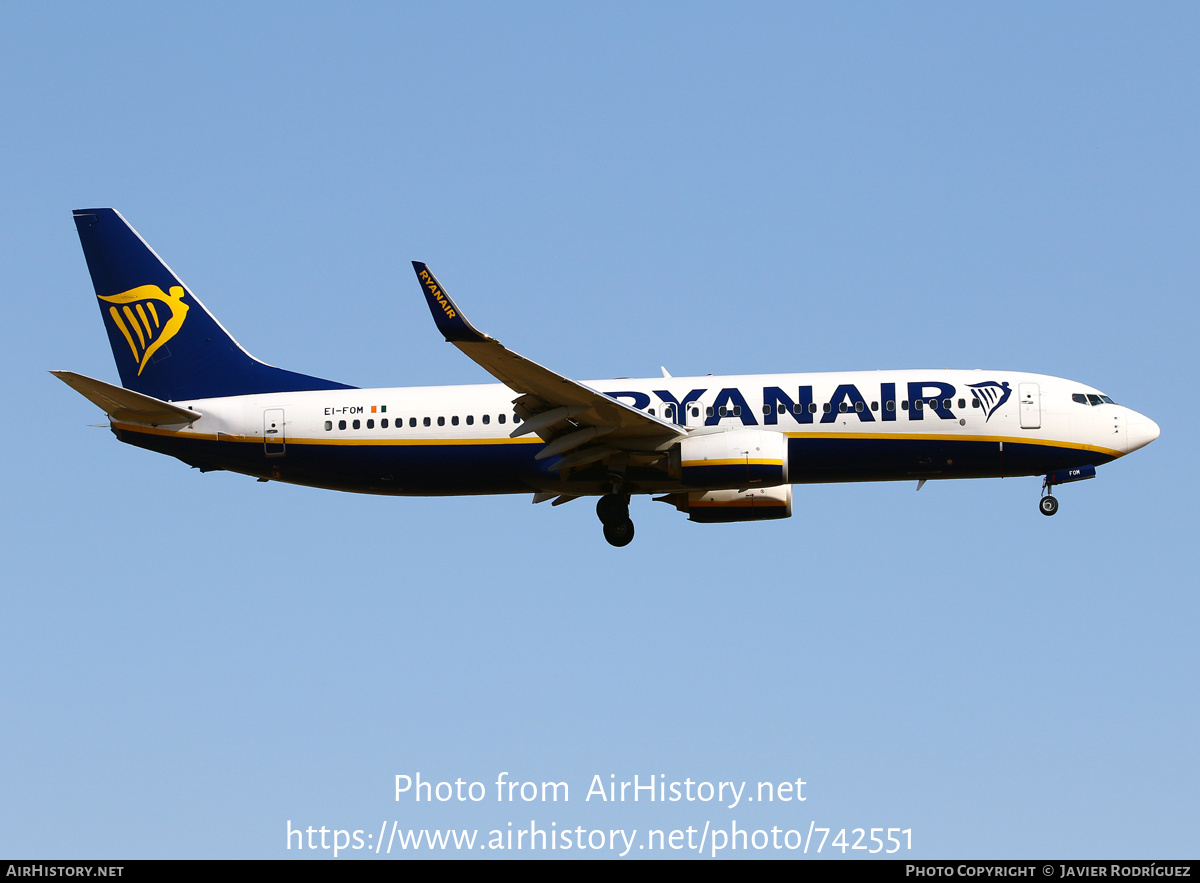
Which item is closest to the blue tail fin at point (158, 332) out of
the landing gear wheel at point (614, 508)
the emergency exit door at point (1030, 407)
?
the landing gear wheel at point (614, 508)

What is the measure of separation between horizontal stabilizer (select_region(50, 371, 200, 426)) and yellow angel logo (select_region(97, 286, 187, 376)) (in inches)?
99.6

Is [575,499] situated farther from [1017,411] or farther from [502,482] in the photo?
[1017,411]

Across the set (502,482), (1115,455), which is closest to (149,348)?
(502,482)

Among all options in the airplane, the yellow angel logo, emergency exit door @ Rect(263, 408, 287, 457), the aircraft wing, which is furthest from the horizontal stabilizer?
the aircraft wing

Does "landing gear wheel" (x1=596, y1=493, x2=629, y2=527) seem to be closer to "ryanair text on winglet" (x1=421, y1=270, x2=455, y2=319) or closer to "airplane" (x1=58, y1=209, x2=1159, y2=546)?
"airplane" (x1=58, y1=209, x2=1159, y2=546)

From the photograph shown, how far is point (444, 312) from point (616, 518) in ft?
31.4

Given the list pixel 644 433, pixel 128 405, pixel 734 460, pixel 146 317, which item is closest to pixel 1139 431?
pixel 734 460

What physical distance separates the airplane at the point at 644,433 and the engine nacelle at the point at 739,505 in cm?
4

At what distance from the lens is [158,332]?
1715 inches

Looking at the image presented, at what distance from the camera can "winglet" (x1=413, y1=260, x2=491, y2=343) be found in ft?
108

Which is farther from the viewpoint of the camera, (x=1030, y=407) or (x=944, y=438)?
(x=1030, y=407)

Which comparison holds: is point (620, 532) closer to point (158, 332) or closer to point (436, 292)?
point (436, 292)

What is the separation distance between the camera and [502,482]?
40.3 m

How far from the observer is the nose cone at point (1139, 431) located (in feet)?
Answer: 130
